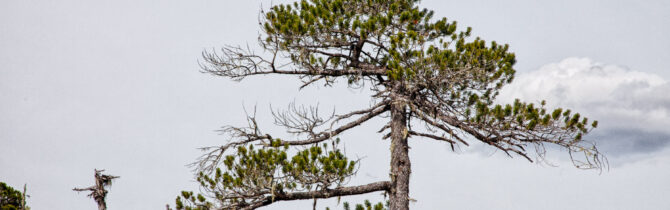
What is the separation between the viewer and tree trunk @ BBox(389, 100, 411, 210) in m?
10.2

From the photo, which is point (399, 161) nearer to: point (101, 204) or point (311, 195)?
point (311, 195)

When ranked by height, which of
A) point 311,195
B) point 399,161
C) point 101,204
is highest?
point 101,204

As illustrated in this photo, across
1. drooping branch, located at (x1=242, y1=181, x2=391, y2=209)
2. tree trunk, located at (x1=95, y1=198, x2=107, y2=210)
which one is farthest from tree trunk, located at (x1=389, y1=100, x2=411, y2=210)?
tree trunk, located at (x1=95, y1=198, x2=107, y2=210)

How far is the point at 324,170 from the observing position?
9109mm

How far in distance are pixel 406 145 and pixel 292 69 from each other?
3.10m

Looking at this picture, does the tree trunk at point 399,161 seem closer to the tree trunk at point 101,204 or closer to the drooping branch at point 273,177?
the drooping branch at point 273,177

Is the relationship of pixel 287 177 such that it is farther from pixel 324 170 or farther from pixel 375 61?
pixel 375 61

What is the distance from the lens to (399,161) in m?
10.4

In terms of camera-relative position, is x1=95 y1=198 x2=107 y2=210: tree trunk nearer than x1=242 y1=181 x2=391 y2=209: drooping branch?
No

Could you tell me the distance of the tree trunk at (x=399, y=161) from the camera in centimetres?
1020

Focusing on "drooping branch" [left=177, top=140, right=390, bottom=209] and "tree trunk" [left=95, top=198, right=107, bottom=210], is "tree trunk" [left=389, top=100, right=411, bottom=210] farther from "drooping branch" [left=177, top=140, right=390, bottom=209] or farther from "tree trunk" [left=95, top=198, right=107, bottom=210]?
"tree trunk" [left=95, top=198, right=107, bottom=210]

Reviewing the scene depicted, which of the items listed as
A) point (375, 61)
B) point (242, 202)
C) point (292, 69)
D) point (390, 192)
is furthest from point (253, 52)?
point (390, 192)

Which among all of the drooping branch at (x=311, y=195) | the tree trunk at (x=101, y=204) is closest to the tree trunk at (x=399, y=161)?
the drooping branch at (x=311, y=195)

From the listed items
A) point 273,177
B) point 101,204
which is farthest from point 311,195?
point 101,204
